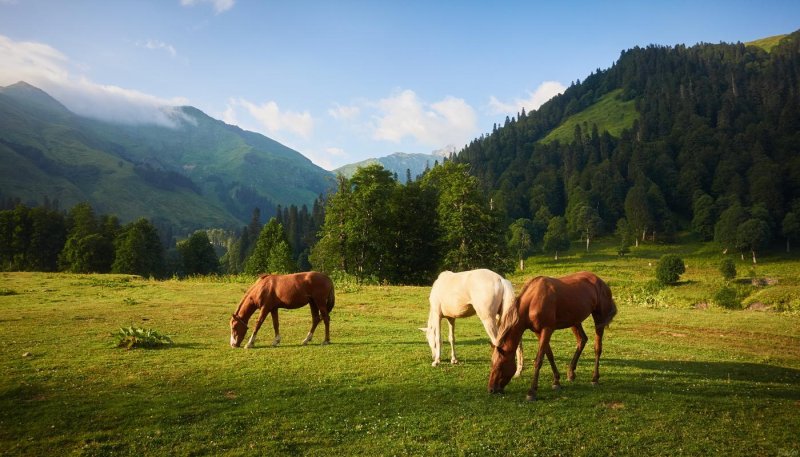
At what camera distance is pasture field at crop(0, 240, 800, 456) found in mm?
7980

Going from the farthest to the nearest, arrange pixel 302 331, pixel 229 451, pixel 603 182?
1. pixel 603 182
2. pixel 302 331
3. pixel 229 451

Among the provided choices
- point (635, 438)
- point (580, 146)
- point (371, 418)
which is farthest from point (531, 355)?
point (580, 146)

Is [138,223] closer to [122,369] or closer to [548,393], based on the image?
[122,369]

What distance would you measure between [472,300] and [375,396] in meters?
3.66

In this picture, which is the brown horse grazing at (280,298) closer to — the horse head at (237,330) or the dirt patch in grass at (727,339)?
the horse head at (237,330)

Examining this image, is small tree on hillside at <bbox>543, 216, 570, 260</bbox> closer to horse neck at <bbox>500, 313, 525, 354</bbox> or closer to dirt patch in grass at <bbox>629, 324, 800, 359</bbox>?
dirt patch in grass at <bbox>629, 324, 800, 359</bbox>

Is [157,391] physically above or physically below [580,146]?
below

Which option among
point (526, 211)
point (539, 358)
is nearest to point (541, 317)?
point (539, 358)

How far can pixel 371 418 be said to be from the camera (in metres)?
9.14

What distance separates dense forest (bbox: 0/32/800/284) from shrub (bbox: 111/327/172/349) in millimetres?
27353

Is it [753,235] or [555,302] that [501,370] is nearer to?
[555,302]

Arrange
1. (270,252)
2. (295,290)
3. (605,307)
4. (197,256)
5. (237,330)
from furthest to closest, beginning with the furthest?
(197,256) < (270,252) < (295,290) < (237,330) < (605,307)

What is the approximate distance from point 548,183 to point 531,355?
524 ft

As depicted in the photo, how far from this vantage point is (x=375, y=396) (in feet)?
34.2
